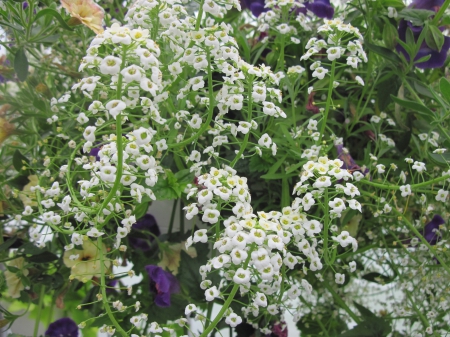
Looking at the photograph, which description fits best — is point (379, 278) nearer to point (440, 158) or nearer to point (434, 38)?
point (440, 158)

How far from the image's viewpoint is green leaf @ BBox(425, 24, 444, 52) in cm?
61

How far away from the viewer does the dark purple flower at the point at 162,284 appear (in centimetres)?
61

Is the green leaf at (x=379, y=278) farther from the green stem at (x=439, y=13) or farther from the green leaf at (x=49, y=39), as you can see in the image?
the green leaf at (x=49, y=39)

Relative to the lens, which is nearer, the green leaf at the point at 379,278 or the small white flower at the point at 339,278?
the small white flower at the point at 339,278

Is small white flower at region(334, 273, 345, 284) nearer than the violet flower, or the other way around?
small white flower at region(334, 273, 345, 284)

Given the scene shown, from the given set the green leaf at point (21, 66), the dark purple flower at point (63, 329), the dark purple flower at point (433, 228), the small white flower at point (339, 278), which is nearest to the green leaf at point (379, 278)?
the dark purple flower at point (433, 228)

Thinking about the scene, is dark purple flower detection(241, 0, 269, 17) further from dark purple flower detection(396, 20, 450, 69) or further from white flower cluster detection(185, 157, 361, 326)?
white flower cluster detection(185, 157, 361, 326)

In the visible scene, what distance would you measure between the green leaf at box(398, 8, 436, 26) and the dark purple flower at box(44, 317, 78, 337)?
57cm

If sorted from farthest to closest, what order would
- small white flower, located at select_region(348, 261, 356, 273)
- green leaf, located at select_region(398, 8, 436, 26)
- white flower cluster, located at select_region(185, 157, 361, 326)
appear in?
green leaf, located at select_region(398, 8, 436, 26) < small white flower, located at select_region(348, 261, 356, 273) < white flower cluster, located at select_region(185, 157, 361, 326)

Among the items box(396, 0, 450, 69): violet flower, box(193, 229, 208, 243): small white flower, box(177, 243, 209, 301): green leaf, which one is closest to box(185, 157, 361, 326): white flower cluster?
box(193, 229, 208, 243): small white flower

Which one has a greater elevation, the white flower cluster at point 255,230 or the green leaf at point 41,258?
the white flower cluster at point 255,230

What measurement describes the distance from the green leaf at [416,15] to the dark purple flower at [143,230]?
406 mm

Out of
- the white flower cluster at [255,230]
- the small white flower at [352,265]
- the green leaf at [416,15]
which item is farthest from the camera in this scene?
the green leaf at [416,15]

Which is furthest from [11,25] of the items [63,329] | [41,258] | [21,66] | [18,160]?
[63,329]
